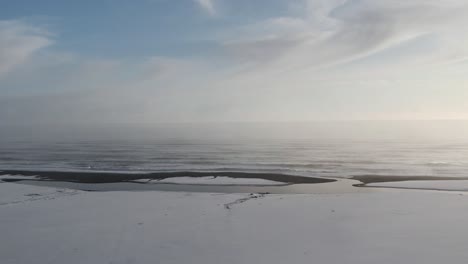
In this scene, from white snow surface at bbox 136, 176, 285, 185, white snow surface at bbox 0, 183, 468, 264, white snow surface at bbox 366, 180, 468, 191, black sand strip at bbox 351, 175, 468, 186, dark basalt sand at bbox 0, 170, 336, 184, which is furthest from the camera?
dark basalt sand at bbox 0, 170, 336, 184

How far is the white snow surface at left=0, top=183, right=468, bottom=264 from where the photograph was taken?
379 inches

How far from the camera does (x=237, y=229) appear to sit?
39.6ft

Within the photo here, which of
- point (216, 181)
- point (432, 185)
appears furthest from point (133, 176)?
point (432, 185)

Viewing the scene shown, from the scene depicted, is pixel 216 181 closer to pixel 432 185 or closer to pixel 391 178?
pixel 391 178

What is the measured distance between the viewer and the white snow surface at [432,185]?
68.4 feet

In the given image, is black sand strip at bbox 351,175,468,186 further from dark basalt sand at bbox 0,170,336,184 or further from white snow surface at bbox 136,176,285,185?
white snow surface at bbox 136,176,285,185

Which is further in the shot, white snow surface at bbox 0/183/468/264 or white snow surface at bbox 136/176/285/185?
white snow surface at bbox 136/176/285/185

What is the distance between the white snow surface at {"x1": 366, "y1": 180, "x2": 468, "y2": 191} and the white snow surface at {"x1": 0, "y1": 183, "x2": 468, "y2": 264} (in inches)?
142

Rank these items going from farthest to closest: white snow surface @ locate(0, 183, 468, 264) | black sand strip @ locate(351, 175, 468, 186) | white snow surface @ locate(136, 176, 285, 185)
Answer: black sand strip @ locate(351, 175, 468, 186)
white snow surface @ locate(136, 176, 285, 185)
white snow surface @ locate(0, 183, 468, 264)

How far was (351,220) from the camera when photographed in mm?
13000

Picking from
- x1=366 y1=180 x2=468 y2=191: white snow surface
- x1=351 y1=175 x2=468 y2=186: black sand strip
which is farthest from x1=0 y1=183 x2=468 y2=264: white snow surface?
x1=351 y1=175 x2=468 y2=186: black sand strip

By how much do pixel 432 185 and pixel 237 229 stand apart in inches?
583

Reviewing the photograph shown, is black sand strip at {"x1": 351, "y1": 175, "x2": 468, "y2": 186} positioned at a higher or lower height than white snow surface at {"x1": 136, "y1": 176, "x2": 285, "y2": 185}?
higher

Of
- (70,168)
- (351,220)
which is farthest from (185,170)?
(351,220)
